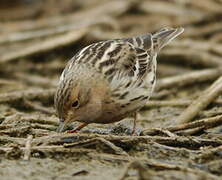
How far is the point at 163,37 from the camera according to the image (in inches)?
300

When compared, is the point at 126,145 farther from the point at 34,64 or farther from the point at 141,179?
the point at 34,64

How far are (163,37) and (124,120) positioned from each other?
3.97 ft

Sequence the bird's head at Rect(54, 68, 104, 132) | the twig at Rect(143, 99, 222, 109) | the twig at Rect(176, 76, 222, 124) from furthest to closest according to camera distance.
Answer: the twig at Rect(143, 99, 222, 109) → the twig at Rect(176, 76, 222, 124) → the bird's head at Rect(54, 68, 104, 132)

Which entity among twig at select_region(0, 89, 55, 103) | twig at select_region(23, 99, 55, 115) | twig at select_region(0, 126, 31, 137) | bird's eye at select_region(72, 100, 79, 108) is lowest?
twig at select_region(23, 99, 55, 115)

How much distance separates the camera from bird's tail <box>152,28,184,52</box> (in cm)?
744

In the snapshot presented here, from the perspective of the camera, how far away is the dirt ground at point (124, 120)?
473 centimetres

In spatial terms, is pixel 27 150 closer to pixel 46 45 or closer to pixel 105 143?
pixel 105 143

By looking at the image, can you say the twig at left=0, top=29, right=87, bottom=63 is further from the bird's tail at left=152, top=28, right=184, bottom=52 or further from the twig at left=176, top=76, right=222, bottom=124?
the twig at left=176, top=76, right=222, bottom=124

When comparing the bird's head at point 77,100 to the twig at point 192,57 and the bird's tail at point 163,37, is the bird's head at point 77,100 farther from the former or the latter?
the twig at point 192,57

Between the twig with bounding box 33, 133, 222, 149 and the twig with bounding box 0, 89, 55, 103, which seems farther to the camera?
the twig with bounding box 0, 89, 55, 103

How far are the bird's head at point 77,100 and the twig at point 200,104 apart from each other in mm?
1295

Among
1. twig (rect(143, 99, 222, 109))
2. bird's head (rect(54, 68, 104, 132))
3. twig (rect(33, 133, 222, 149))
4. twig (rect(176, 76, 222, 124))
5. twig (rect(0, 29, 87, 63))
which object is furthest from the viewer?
twig (rect(0, 29, 87, 63))

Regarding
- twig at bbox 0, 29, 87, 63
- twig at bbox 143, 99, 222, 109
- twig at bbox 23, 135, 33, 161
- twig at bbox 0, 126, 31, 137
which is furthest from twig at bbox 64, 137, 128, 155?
twig at bbox 0, 29, 87, 63

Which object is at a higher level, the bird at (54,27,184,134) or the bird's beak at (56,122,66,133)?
the bird at (54,27,184,134)
